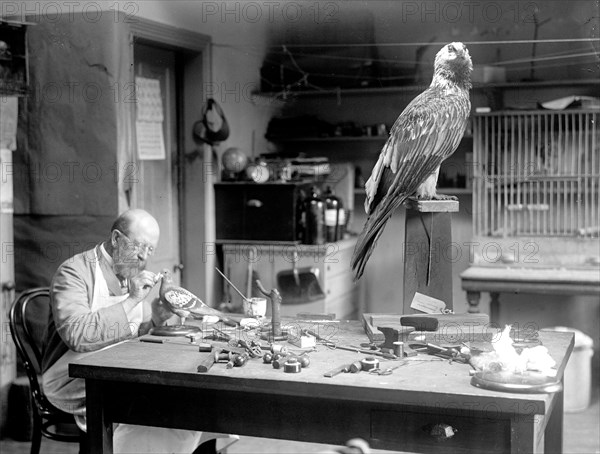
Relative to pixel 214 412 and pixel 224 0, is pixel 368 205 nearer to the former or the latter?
pixel 214 412

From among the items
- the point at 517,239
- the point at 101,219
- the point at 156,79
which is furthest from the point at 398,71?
the point at 101,219

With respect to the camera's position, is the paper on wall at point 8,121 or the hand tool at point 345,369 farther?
the paper on wall at point 8,121

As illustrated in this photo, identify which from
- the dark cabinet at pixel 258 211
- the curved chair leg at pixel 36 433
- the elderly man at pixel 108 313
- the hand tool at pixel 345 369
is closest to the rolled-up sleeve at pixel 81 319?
the elderly man at pixel 108 313

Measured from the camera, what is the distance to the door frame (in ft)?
19.4

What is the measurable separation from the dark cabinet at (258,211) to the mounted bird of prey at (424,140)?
2.56m

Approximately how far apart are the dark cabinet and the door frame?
0.31 feet

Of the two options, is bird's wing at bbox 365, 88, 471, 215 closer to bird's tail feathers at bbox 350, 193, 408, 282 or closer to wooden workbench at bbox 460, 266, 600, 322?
bird's tail feathers at bbox 350, 193, 408, 282

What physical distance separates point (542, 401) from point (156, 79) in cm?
395

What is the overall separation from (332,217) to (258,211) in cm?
56

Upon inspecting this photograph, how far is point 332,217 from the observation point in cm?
624

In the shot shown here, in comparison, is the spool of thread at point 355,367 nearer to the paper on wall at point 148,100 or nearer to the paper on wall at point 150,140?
the paper on wall at point 150,140

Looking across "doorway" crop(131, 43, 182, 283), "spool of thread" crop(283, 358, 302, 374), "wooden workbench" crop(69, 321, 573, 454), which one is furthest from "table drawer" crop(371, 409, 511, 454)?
"doorway" crop(131, 43, 182, 283)

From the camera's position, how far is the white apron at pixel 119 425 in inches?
132

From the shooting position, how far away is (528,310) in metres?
6.74
